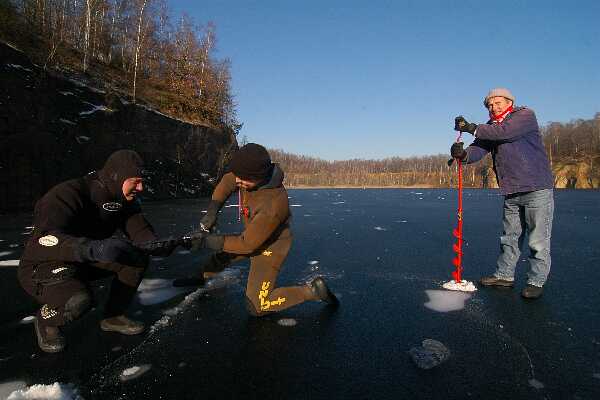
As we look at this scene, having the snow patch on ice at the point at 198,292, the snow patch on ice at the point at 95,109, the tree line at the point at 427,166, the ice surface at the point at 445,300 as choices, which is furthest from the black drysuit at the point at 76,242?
the tree line at the point at 427,166

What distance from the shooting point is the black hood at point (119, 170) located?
9.56ft

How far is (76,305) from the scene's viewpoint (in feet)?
8.46

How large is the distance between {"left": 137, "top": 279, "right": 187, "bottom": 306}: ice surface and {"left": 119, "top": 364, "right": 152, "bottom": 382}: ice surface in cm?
130

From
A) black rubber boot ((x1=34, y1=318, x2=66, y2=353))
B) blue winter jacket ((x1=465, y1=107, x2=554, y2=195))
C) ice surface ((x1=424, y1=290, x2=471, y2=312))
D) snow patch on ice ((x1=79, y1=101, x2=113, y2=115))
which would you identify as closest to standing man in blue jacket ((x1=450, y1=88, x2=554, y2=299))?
blue winter jacket ((x1=465, y1=107, x2=554, y2=195))

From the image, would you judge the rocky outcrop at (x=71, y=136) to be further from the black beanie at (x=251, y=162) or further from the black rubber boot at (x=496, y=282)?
the black rubber boot at (x=496, y=282)

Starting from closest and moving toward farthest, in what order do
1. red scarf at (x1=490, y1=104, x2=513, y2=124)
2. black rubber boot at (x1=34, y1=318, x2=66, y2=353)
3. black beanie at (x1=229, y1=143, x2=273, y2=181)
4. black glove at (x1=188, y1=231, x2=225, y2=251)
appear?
black rubber boot at (x1=34, y1=318, x2=66, y2=353)
black glove at (x1=188, y1=231, x2=225, y2=251)
black beanie at (x1=229, y1=143, x2=273, y2=181)
red scarf at (x1=490, y1=104, x2=513, y2=124)

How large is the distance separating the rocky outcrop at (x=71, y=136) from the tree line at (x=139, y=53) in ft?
7.59

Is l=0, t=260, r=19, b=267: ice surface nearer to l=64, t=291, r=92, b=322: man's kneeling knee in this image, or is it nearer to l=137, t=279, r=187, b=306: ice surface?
l=137, t=279, r=187, b=306: ice surface

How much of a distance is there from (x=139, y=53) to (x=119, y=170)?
2812 centimetres

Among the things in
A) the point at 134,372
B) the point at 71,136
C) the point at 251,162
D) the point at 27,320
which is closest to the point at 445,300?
the point at 251,162

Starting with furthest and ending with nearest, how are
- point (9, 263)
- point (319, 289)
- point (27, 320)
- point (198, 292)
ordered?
point (9, 263) < point (198, 292) < point (319, 289) < point (27, 320)

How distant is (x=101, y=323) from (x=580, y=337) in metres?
3.70

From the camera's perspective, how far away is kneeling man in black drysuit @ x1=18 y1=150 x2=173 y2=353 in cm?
258

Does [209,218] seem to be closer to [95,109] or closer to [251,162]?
[251,162]
